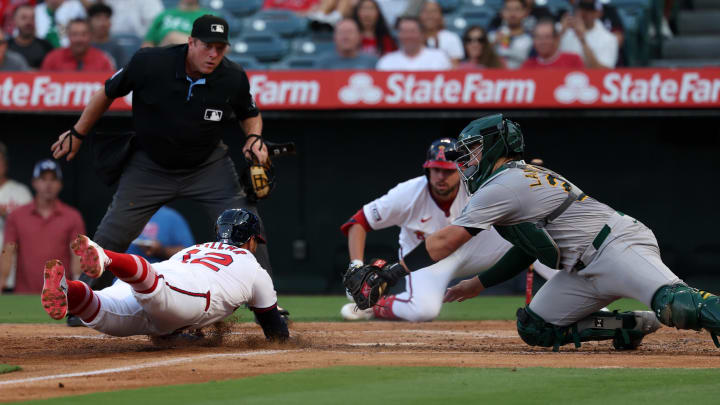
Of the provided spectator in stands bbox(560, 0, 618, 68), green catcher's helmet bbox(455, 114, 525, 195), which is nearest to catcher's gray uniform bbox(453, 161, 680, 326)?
green catcher's helmet bbox(455, 114, 525, 195)

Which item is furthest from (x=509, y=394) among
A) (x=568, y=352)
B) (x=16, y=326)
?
(x=16, y=326)

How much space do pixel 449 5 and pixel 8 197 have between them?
5.57m

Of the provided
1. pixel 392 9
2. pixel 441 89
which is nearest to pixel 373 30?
pixel 392 9

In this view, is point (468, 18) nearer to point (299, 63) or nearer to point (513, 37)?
point (513, 37)

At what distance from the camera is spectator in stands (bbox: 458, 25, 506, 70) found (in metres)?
10.4

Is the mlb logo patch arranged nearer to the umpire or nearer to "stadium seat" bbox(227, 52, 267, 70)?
the umpire

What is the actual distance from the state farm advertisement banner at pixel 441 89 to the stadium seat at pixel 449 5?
296 cm

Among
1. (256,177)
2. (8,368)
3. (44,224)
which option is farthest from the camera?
(44,224)

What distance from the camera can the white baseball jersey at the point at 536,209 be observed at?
5.07 m

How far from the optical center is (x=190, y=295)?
16.3 feet

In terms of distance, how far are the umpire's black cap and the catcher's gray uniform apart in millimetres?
1938

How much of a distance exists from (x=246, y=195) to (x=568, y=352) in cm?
233

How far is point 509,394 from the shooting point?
3.76 meters

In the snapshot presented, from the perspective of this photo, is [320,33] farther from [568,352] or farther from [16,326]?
[568,352]
